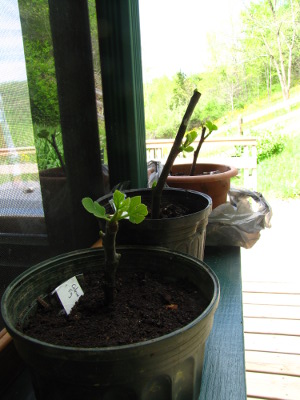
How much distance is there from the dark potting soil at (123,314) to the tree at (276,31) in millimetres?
5208

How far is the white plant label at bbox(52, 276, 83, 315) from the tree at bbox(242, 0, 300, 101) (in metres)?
5.26

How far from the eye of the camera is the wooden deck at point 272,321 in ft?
3.50

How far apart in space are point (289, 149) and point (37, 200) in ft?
14.1

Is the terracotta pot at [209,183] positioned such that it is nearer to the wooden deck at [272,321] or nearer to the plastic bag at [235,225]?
the plastic bag at [235,225]

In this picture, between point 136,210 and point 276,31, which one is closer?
point 136,210

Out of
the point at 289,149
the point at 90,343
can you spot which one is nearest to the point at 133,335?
the point at 90,343

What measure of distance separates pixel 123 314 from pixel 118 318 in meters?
0.01

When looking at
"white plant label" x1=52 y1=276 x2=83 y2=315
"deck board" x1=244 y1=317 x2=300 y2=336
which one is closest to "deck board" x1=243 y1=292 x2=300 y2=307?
"deck board" x1=244 y1=317 x2=300 y2=336

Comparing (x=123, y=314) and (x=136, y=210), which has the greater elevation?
(x=136, y=210)

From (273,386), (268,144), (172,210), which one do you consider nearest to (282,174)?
(268,144)

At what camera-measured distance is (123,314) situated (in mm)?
405

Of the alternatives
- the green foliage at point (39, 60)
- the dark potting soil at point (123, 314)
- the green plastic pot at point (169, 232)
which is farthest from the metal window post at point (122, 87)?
the dark potting soil at point (123, 314)

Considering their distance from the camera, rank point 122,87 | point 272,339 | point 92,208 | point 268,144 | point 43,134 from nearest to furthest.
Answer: point 92,208, point 43,134, point 122,87, point 272,339, point 268,144

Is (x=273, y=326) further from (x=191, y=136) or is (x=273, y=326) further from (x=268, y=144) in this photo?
(x=268, y=144)
